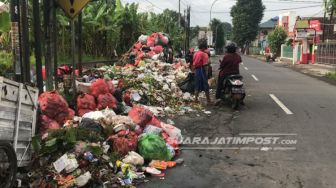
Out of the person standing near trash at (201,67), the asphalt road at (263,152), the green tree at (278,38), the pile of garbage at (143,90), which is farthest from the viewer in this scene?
the green tree at (278,38)

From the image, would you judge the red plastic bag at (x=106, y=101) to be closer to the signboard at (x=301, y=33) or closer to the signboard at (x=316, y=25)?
the signboard at (x=301, y=33)

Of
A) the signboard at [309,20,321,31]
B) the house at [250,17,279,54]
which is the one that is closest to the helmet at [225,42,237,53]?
the signboard at [309,20,321,31]

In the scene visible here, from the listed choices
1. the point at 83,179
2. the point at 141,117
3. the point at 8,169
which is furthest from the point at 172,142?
the point at 8,169

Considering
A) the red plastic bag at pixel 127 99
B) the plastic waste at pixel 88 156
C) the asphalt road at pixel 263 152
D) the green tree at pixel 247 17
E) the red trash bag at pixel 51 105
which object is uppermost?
the green tree at pixel 247 17

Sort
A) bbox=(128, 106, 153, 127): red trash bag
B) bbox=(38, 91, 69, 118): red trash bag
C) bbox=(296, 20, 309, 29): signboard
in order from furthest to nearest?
bbox=(296, 20, 309, 29): signboard → bbox=(128, 106, 153, 127): red trash bag → bbox=(38, 91, 69, 118): red trash bag

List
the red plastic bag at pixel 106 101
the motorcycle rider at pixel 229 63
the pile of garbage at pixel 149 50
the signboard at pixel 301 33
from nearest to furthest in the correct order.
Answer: the red plastic bag at pixel 106 101
the motorcycle rider at pixel 229 63
the pile of garbage at pixel 149 50
the signboard at pixel 301 33

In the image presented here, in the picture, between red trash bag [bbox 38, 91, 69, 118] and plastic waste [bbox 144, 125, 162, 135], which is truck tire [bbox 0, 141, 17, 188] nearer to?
red trash bag [bbox 38, 91, 69, 118]

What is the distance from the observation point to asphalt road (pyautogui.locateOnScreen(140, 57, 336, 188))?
266 inches

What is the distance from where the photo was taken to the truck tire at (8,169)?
5.74 metres

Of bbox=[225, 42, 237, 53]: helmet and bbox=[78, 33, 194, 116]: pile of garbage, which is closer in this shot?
bbox=[78, 33, 194, 116]: pile of garbage

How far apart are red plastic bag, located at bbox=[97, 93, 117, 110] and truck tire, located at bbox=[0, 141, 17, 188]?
4419 mm

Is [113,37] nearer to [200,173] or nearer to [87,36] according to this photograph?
[87,36]

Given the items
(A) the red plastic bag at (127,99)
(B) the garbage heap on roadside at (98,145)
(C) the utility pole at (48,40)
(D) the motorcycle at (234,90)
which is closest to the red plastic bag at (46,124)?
(B) the garbage heap on roadside at (98,145)

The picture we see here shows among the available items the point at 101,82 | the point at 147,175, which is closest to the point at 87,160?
the point at 147,175
